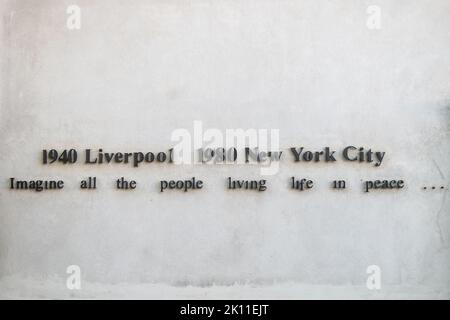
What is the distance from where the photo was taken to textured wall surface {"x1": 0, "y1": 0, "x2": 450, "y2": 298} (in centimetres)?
725

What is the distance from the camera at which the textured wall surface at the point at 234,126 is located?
7.25m

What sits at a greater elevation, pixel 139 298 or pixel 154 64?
pixel 154 64

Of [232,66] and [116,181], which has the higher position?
[232,66]

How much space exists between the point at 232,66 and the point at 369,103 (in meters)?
1.80

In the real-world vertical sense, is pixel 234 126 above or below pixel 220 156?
above

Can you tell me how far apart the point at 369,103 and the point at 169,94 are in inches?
100

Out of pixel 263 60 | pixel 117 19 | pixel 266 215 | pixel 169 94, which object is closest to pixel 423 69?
pixel 263 60

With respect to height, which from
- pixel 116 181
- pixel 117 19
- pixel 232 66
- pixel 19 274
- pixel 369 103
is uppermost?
pixel 117 19

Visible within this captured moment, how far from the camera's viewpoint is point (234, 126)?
733 cm

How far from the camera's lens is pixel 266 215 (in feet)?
23.9

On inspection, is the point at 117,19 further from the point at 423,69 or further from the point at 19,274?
the point at 423,69

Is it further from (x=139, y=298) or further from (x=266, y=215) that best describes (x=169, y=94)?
(x=139, y=298)
